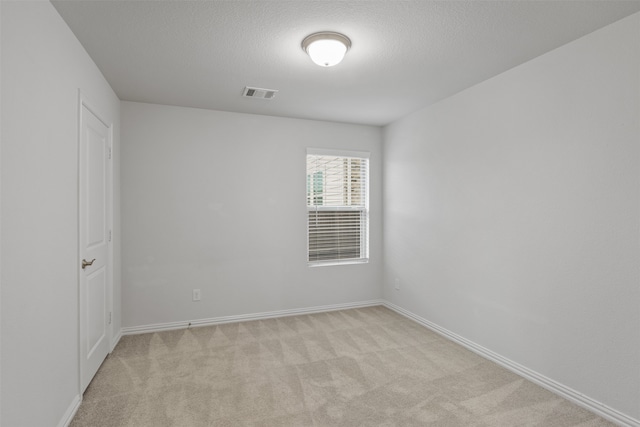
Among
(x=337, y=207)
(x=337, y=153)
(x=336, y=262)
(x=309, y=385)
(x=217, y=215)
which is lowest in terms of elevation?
(x=309, y=385)

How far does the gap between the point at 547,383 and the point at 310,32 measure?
304 centimetres

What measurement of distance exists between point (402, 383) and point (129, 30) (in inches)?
124

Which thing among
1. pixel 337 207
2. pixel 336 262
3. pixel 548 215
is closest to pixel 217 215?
pixel 337 207

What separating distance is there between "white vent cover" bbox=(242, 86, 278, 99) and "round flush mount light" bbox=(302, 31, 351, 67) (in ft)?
3.17

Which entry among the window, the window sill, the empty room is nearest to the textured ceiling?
the empty room

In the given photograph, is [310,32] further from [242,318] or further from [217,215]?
[242,318]

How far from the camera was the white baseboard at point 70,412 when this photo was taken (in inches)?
79.7

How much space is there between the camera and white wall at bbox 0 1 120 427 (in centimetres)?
149

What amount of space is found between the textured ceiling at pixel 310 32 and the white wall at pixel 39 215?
41 centimetres

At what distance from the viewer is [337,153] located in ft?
14.7

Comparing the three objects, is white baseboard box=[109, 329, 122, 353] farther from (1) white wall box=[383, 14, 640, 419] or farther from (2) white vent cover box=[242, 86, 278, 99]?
(1) white wall box=[383, 14, 640, 419]

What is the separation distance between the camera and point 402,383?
8.48ft

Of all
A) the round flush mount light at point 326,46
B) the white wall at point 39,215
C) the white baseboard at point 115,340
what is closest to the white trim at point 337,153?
the round flush mount light at point 326,46

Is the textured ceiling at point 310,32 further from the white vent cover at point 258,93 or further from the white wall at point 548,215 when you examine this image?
the white wall at point 548,215
